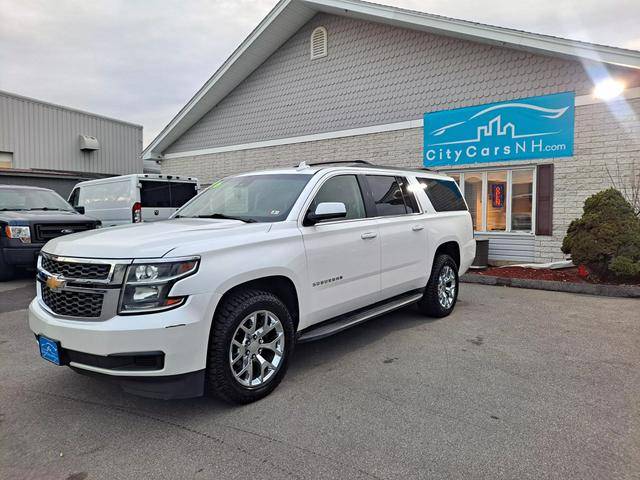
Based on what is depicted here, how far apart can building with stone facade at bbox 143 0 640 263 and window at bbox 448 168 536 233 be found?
0.02 m

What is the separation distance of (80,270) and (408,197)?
3631 millimetres

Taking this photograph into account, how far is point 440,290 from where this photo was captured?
5.64 meters

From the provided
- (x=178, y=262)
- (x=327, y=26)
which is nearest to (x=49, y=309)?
(x=178, y=262)

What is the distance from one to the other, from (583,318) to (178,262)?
5.34 meters

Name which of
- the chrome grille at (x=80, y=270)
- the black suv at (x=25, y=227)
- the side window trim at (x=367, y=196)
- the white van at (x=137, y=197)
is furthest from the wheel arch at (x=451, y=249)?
the black suv at (x=25, y=227)

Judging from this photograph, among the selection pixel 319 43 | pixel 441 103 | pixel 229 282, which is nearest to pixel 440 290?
pixel 229 282

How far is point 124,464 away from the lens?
2566 mm

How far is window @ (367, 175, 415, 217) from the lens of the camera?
4754 millimetres

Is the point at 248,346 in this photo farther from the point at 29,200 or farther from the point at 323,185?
the point at 29,200

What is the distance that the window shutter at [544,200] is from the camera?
9.09 m

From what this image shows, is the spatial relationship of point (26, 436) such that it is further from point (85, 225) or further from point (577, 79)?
point (577, 79)

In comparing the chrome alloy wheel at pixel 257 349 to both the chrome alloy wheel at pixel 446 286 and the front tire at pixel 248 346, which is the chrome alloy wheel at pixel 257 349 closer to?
the front tire at pixel 248 346

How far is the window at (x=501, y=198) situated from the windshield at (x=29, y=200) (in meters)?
8.97

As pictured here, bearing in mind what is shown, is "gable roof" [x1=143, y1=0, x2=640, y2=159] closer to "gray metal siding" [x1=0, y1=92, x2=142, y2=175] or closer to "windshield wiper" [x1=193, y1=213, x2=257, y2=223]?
"gray metal siding" [x1=0, y1=92, x2=142, y2=175]
